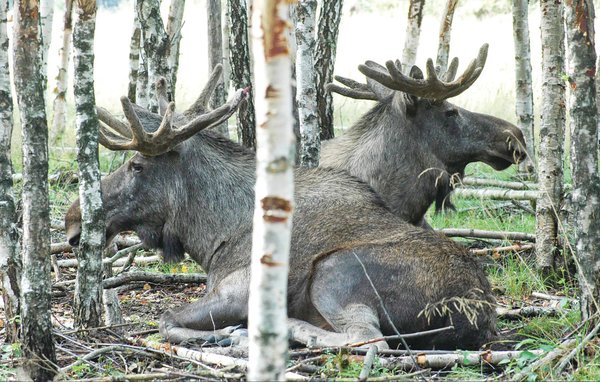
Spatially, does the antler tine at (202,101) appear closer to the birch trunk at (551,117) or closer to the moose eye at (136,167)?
the moose eye at (136,167)

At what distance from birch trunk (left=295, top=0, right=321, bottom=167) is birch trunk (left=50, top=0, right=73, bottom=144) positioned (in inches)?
215

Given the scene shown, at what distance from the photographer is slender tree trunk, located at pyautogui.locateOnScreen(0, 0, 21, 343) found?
17.9ft

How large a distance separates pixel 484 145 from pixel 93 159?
3799mm

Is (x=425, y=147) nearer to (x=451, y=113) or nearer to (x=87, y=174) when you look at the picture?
(x=451, y=113)

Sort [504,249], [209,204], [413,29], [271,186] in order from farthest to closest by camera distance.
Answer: [413,29] < [504,249] < [209,204] < [271,186]

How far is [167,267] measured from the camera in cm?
895

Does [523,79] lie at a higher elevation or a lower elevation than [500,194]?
higher

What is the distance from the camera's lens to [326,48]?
979 centimetres

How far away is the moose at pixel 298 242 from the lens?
19.7 feet

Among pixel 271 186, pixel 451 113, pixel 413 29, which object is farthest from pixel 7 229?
pixel 413 29

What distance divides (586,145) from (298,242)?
2199 mm

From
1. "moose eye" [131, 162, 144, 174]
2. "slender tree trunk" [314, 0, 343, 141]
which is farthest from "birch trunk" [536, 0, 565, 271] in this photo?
"moose eye" [131, 162, 144, 174]

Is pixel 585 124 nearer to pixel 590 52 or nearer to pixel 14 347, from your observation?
pixel 590 52

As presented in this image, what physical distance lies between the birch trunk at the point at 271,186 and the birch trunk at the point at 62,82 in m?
10.2
